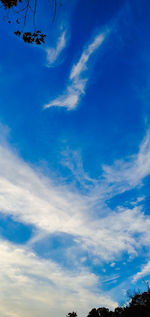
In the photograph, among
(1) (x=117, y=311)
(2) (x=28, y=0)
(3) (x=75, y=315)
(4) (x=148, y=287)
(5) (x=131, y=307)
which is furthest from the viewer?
(3) (x=75, y=315)

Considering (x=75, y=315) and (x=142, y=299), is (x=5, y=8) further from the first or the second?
(x=75, y=315)

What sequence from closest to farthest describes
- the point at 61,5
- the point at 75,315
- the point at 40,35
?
the point at 61,5, the point at 40,35, the point at 75,315

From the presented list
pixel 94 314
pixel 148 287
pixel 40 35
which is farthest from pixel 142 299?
pixel 40 35

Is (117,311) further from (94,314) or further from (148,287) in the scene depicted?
(148,287)

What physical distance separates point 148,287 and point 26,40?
5630cm

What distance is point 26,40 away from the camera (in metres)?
7.61

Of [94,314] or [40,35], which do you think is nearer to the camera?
[40,35]

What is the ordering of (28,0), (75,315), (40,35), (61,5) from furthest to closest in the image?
(75,315) → (40,35) → (61,5) → (28,0)

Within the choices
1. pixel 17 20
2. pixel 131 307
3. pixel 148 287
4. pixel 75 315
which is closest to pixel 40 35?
pixel 17 20

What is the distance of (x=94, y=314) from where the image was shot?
66312 millimetres

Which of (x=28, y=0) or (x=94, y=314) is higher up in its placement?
(x=28, y=0)

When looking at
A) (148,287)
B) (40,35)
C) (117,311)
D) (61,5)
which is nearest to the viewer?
(61,5)

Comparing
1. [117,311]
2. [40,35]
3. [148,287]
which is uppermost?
[40,35]

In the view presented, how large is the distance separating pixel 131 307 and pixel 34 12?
6624 centimetres
